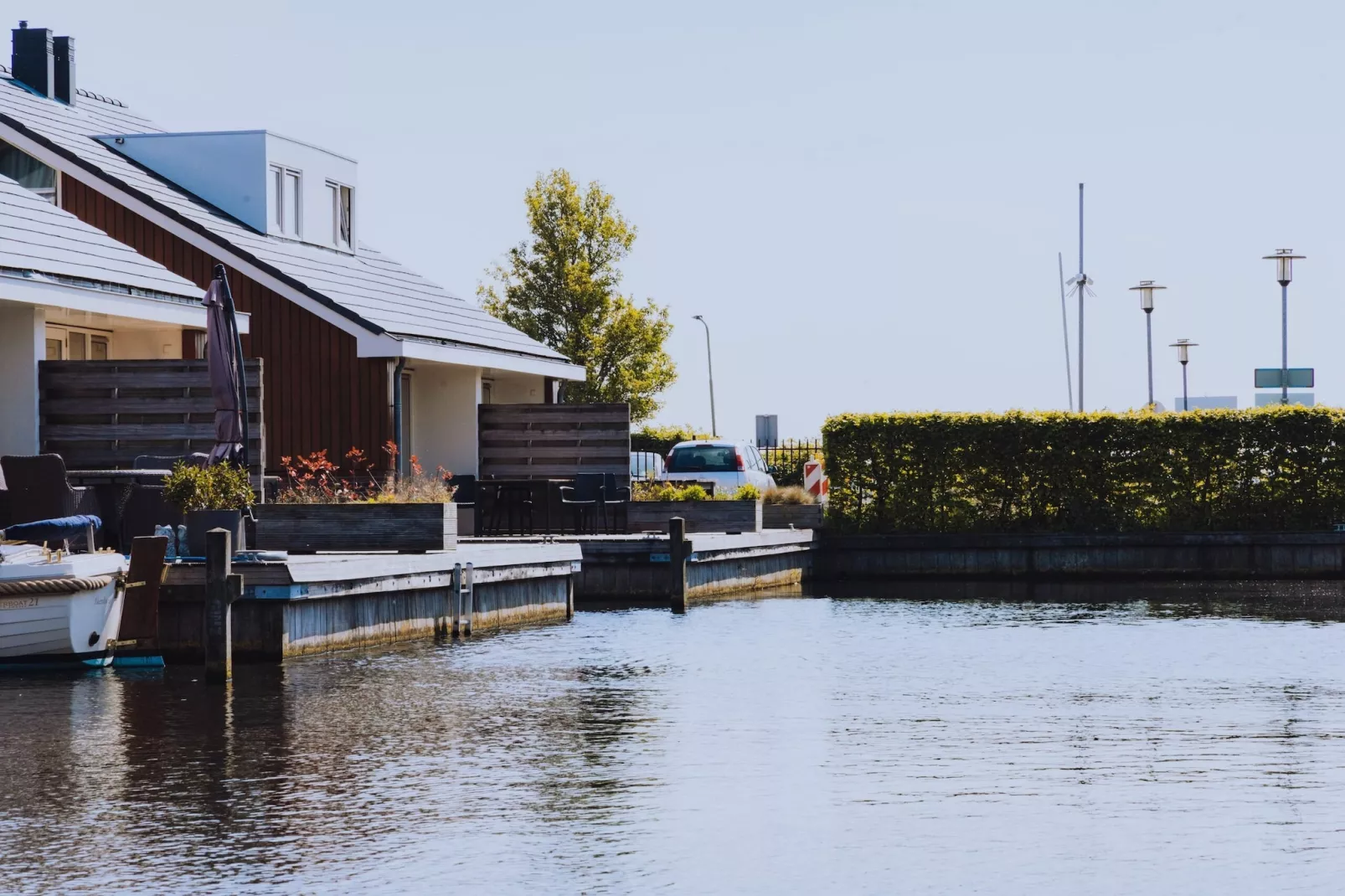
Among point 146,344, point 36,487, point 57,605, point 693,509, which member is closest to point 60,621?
point 57,605

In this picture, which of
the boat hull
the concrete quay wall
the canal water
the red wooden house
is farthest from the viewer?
the concrete quay wall

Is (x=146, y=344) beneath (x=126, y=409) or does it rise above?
above

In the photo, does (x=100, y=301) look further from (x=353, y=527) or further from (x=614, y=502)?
(x=614, y=502)

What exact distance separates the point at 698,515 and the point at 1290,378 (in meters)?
21.0

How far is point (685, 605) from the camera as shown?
979 inches

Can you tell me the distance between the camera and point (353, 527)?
2073cm

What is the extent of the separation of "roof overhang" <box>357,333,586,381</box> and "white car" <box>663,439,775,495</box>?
8.31 feet

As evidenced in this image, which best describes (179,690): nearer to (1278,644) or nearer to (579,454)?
(1278,644)

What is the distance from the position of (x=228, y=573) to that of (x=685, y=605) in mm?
9904

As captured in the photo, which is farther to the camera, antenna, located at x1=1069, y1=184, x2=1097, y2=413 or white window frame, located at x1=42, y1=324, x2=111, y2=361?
antenna, located at x1=1069, y1=184, x2=1097, y2=413

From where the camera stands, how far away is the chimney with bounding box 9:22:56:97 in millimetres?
31953

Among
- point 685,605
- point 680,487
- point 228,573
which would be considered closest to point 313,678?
point 228,573

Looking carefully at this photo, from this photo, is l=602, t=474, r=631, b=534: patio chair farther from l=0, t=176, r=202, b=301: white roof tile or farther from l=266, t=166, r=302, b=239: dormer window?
l=266, t=166, r=302, b=239: dormer window

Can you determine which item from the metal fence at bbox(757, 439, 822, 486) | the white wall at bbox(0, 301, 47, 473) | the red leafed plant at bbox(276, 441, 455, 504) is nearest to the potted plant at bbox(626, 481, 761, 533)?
the red leafed plant at bbox(276, 441, 455, 504)
